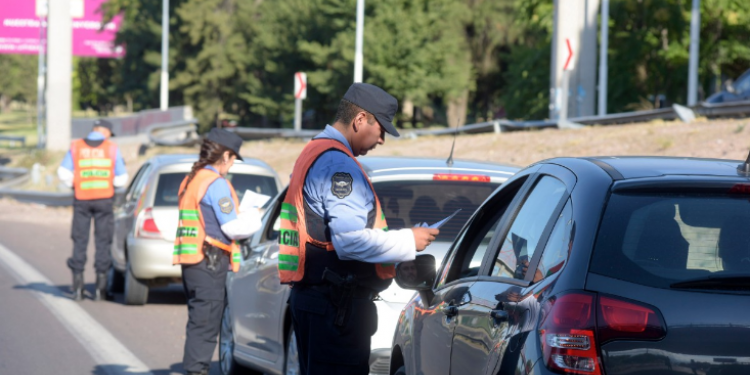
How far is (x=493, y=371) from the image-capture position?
3.68m

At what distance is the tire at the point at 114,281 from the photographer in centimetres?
1345

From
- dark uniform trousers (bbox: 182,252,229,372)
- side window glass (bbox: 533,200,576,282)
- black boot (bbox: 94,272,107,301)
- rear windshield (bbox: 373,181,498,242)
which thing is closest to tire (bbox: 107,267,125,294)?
black boot (bbox: 94,272,107,301)

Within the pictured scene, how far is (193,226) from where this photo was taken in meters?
7.70

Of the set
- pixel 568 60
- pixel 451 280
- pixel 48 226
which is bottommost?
pixel 48 226

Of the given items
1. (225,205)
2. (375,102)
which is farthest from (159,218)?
(375,102)

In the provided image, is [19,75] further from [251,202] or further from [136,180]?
[251,202]

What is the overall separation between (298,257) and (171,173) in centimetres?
756

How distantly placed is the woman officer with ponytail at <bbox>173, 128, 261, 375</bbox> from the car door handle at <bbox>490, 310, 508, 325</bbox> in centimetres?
397

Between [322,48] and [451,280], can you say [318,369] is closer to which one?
[451,280]

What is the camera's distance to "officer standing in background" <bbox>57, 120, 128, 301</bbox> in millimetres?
12336

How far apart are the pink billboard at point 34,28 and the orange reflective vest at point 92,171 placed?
44244 mm

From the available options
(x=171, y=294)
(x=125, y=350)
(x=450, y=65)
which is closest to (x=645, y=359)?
(x=125, y=350)

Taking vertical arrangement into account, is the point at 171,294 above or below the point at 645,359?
below

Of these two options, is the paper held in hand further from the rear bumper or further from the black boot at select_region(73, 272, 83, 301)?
the black boot at select_region(73, 272, 83, 301)
